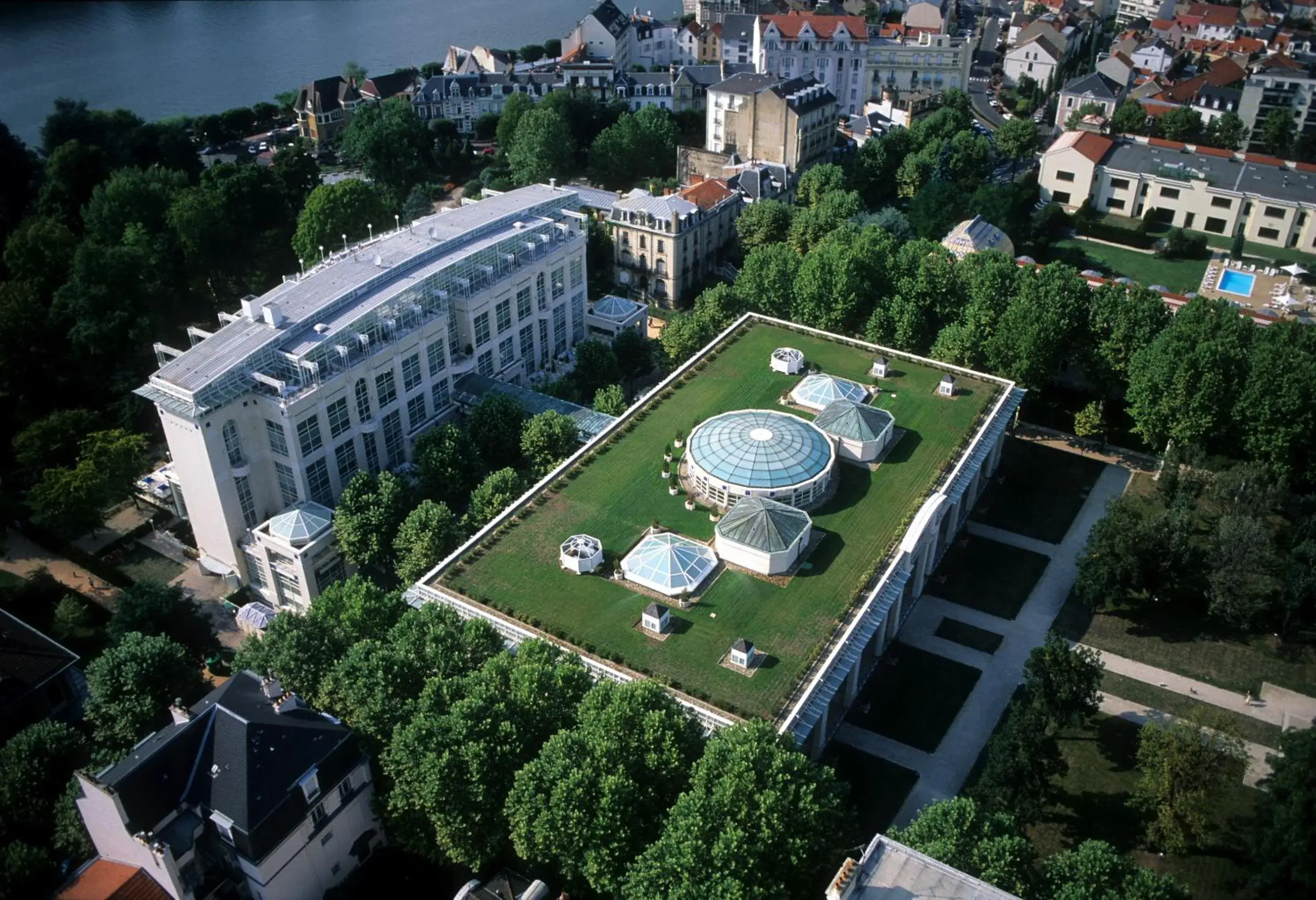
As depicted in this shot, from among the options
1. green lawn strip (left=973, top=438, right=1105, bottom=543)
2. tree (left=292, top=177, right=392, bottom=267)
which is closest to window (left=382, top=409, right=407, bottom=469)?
tree (left=292, top=177, right=392, bottom=267)

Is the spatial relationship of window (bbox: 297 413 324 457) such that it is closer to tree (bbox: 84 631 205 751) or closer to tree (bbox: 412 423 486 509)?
tree (bbox: 412 423 486 509)

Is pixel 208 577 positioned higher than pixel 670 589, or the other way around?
pixel 670 589

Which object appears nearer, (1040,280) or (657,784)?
(657,784)

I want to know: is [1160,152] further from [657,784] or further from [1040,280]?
[657,784]

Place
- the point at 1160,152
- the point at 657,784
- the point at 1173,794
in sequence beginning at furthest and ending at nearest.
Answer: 1. the point at 1160,152
2. the point at 1173,794
3. the point at 657,784

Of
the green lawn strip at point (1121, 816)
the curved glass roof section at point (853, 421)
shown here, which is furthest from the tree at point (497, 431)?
the green lawn strip at point (1121, 816)

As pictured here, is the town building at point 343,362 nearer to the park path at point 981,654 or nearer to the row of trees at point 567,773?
the row of trees at point 567,773

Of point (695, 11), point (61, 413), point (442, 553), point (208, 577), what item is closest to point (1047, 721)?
point (442, 553)
